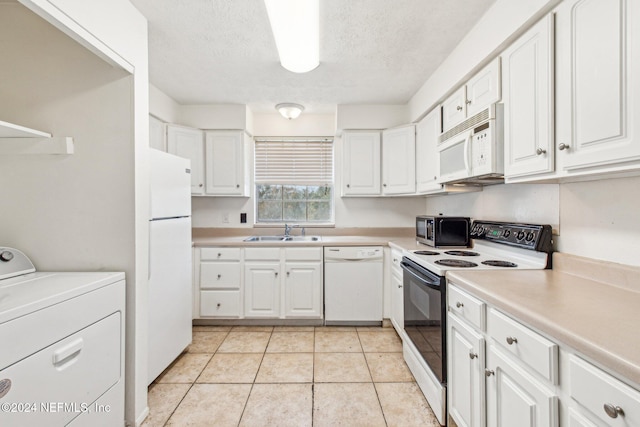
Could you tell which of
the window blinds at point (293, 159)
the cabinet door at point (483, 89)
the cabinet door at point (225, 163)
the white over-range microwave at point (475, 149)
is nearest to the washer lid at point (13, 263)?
the cabinet door at point (225, 163)

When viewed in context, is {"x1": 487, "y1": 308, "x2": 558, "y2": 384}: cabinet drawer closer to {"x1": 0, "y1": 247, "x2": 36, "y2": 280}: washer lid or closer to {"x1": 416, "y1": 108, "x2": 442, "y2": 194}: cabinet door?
{"x1": 416, "y1": 108, "x2": 442, "y2": 194}: cabinet door

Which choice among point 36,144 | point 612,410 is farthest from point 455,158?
point 36,144

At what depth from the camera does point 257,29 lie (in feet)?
5.99

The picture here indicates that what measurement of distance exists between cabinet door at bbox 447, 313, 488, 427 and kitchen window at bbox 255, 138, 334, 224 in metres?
2.25

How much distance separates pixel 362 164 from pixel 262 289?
69.8 inches

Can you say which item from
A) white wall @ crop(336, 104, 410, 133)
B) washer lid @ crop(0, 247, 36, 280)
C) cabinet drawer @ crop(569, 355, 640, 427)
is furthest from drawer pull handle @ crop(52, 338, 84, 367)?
white wall @ crop(336, 104, 410, 133)

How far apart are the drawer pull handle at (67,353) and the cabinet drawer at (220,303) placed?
5.50ft

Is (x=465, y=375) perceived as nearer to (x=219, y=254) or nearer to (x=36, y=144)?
(x=219, y=254)

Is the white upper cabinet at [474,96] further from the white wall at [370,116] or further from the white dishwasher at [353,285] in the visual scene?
the white dishwasher at [353,285]

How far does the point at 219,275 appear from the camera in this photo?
2820mm

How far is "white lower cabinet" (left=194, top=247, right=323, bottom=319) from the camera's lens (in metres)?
2.83

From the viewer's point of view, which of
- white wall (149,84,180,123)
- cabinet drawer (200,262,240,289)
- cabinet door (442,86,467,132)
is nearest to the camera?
cabinet door (442,86,467,132)

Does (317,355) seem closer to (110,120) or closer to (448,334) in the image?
(448,334)

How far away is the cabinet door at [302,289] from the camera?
2.83 m
